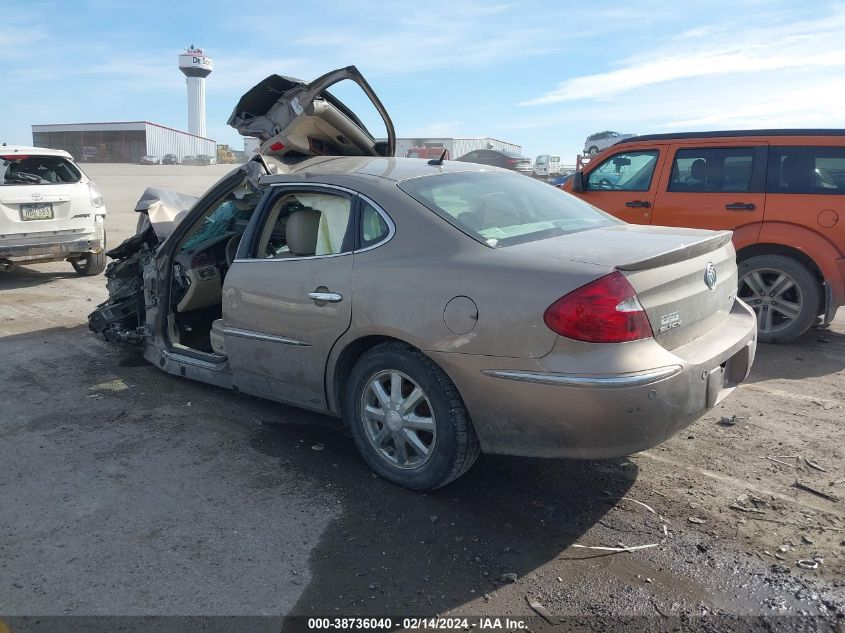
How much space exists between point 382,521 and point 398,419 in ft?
1.67

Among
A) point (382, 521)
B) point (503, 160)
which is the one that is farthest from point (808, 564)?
point (503, 160)

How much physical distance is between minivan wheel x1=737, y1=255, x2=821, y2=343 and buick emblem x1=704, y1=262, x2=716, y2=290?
10.8 ft

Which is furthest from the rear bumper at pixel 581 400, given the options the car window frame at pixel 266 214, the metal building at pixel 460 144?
the metal building at pixel 460 144

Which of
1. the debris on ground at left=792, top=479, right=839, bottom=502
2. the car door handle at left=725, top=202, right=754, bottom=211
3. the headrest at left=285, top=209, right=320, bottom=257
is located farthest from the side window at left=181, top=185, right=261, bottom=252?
the car door handle at left=725, top=202, right=754, bottom=211

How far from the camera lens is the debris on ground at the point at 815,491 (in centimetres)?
356

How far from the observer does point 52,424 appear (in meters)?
4.60

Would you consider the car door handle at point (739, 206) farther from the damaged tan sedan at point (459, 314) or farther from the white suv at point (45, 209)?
the white suv at point (45, 209)

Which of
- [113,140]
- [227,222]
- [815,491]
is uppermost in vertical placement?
[113,140]

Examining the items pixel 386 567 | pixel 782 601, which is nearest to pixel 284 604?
pixel 386 567

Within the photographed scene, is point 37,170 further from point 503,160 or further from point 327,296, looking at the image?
point 503,160

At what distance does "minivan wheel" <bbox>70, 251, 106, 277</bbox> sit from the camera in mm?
10048

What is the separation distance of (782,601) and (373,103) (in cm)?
451

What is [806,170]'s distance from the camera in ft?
21.2

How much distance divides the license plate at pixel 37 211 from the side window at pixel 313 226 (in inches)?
236
